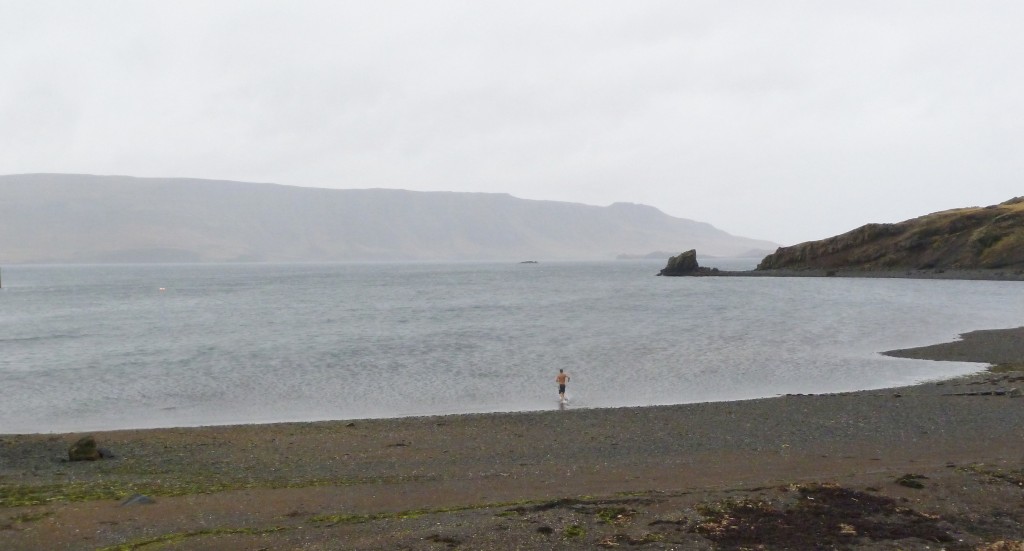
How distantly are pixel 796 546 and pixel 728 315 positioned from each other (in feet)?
179

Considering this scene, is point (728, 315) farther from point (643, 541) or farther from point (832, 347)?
point (643, 541)

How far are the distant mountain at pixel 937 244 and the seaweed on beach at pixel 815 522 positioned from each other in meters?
107

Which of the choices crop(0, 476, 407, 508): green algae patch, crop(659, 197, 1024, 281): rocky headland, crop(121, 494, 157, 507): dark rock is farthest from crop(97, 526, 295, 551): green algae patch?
crop(659, 197, 1024, 281): rocky headland

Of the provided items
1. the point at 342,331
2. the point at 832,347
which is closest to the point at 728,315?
the point at 832,347

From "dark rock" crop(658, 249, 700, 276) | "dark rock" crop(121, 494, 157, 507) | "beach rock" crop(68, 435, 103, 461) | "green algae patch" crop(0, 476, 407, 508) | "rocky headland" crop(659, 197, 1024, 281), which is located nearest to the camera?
"dark rock" crop(121, 494, 157, 507)

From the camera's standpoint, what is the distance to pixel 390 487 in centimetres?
1437

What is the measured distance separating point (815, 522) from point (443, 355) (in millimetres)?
30082

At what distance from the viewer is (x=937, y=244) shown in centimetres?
11144

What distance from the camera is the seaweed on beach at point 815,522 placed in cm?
997

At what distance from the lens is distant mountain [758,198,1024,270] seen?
3989 inches

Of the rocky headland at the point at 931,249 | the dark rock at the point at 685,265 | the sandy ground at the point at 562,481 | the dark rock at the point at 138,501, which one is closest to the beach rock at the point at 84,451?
the sandy ground at the point at 562,481

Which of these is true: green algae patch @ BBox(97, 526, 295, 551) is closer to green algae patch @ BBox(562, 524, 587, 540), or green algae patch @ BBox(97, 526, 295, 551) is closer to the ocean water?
green algae patch @ BBox(562, 524, 587, 540)

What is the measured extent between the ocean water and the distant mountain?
2829 cm

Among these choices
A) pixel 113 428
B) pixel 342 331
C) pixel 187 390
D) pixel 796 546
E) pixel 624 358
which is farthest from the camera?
pixel 342 331
